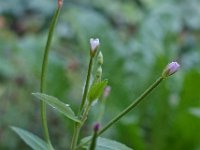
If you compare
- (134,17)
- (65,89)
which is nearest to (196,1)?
(134,17)

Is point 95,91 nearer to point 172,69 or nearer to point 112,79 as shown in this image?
point 172,69

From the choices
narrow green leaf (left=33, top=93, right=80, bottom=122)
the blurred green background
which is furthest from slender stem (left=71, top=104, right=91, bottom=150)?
the blurred green background

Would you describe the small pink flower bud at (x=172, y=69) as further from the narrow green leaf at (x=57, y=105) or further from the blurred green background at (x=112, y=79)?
the blurred green background at (x=112, y=79)

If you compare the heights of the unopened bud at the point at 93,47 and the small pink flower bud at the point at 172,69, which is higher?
the unopened bud at the point at 93,47

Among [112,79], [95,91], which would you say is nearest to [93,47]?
[95,91]

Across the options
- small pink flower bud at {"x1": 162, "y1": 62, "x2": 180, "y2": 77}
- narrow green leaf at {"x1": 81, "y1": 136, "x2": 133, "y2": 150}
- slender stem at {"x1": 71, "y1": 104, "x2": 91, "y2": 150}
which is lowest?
narrow green leaf at {"x1": 81, "y1": 136, "x2": 133, "y2": 150}

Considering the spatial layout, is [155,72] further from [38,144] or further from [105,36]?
[38,144]

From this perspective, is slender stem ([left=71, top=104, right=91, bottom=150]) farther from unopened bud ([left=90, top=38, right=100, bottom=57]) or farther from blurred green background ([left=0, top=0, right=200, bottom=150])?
blurred green background ([left=0, top=0, right=200, bottom=150])

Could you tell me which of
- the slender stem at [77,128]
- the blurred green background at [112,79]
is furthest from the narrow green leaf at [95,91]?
the blurred green background at [112,79]
